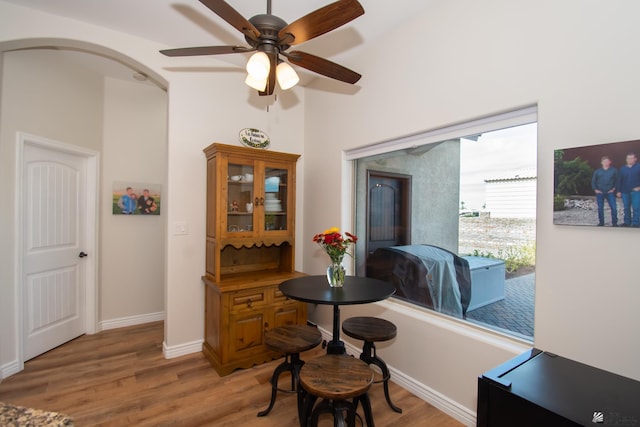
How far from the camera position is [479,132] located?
6.41 ft

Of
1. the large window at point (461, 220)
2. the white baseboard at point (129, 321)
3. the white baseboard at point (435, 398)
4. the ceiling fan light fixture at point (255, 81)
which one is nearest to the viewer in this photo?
the ceiling fan light fixture at point (255, 81)

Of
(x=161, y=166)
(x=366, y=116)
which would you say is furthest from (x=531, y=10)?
(x=161, y=166)

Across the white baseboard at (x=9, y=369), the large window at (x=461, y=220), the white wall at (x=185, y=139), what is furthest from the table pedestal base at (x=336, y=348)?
the white baseboard at (x=9, y=369)

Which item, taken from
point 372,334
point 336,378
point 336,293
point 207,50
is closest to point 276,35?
point 207,50

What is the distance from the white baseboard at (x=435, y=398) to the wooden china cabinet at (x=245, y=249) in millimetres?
1056

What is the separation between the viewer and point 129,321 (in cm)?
364

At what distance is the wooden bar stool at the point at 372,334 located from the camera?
2.05 m

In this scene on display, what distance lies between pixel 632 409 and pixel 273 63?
7.17ft

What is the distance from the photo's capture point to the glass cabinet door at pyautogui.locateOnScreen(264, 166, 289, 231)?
3.01 metres

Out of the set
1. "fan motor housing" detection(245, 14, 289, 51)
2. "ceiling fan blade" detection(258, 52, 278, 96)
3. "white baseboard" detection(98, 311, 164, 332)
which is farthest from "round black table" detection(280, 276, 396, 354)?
"white baseboard" detection(98, 311, 164, 332)

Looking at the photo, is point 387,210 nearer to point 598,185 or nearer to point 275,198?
point 275,198

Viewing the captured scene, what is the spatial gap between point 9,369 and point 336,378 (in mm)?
2959

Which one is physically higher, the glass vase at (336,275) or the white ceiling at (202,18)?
the white ceiling at (202,18)

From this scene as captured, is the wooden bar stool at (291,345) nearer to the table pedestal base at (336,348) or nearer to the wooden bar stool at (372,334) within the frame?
the table pedestal base at (336,348)
